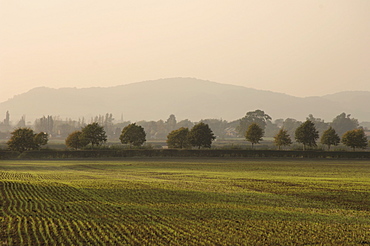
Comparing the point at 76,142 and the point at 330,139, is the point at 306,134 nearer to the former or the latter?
the point at 330,139

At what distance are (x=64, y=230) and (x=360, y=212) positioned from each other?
21.1 meters

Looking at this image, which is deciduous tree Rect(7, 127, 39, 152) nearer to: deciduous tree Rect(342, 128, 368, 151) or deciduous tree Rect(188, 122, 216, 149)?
deciduous tree Rect(188, 122, 216, 149)

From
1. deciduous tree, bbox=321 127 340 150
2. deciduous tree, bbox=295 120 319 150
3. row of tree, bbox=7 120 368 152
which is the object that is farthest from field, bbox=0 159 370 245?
deciduous tree, bbox=321 127 340 150

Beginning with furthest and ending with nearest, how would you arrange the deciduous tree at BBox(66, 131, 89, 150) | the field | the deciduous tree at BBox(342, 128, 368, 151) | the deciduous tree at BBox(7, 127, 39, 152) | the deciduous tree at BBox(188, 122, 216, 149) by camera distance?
the deciduous tree at BBox(188, 122, 216, 149) → the deciduous tree at BBox(342, 128, 368, 151) → the deciduous tree at BBox(66, 131, 89, 150) → the deciduous tree at BBox(7, 127, 39, 152) → the field

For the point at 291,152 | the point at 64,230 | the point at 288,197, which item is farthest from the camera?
the point at 291,152

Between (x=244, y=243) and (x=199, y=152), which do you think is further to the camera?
(x=199, y=152)

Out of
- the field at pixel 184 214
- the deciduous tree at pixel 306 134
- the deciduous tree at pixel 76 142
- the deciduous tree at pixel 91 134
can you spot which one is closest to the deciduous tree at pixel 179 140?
the deciduous tree at pixel 91 134

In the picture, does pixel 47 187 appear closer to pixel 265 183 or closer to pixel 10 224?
pixel 10 224

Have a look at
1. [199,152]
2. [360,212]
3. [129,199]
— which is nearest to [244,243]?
[360,212]

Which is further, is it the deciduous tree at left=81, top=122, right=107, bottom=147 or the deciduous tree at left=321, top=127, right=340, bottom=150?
the deciduous tree at left=321, top=127, right=340, bottom=150

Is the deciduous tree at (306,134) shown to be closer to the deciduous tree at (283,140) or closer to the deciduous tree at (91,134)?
the deciduous tree at (283,140)

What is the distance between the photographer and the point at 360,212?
29859 millimetres

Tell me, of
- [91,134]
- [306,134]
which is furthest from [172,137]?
[306,134]

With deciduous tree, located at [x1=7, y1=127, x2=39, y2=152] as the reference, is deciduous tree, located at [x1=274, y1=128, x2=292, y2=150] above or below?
above
